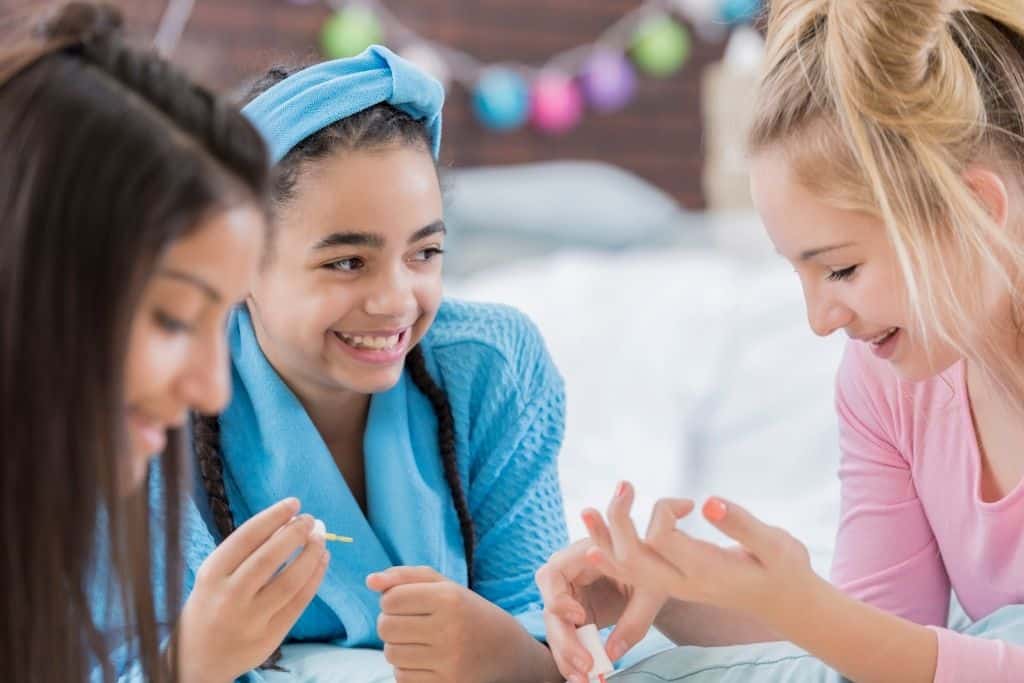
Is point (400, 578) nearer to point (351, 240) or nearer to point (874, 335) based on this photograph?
point (351, 240)

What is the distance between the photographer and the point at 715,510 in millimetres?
887

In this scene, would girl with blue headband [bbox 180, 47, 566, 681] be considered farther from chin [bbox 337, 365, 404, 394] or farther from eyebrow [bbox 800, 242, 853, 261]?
eyebrow [bbox 800, 242, 853, 261]

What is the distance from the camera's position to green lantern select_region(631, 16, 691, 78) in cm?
321

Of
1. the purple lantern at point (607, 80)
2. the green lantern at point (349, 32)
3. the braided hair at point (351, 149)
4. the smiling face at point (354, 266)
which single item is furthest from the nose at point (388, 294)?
the purple lantern at point (607, 80)

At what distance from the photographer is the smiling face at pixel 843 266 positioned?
1.06 m

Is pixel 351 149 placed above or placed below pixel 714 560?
above

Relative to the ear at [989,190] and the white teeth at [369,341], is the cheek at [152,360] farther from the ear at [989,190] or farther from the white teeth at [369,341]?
the ear at [989,190]

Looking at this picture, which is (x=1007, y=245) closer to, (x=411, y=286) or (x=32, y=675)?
(x=411, y=286)

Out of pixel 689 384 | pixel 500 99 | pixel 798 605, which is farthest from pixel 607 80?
pixel 798 605

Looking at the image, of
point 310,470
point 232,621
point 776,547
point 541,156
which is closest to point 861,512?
point 776,547

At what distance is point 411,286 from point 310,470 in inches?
8.8

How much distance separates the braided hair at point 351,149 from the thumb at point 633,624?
301 millimetres

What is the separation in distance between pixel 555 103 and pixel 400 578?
2164mm

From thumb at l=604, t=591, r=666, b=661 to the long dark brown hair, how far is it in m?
0.47
